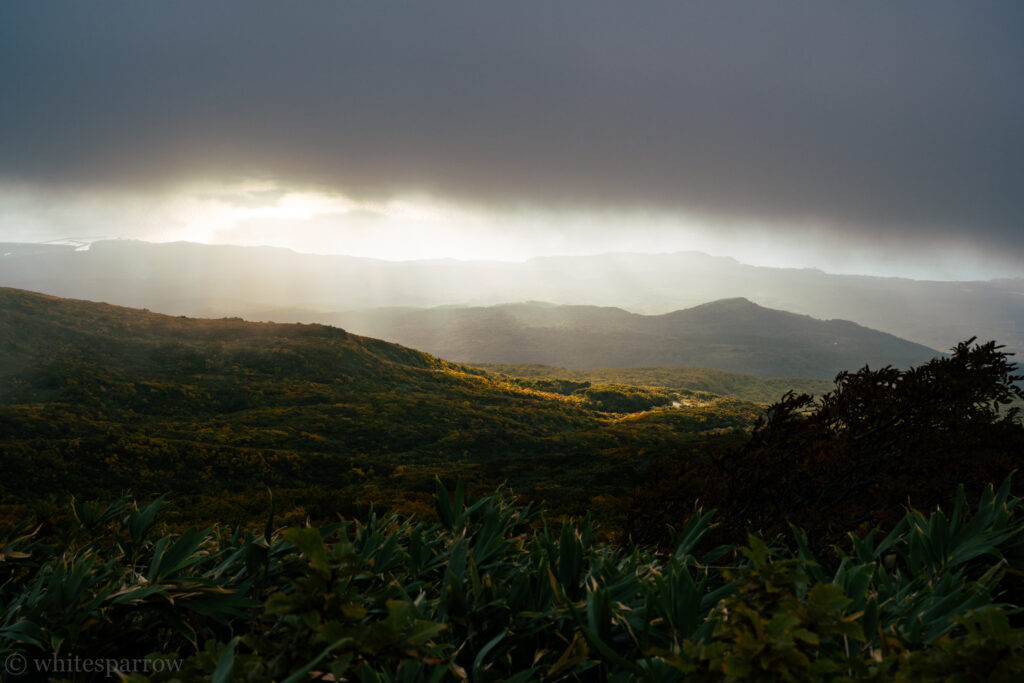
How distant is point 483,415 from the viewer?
44438 mm

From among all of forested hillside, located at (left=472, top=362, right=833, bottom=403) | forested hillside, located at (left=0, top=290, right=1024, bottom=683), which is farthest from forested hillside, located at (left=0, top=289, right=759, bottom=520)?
forested hillside, located at (left=472, top=362, right=833, bottom=403)

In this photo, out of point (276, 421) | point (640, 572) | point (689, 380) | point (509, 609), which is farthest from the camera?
point (689, 380)

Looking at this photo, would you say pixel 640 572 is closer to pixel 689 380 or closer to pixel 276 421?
pixel 276 421

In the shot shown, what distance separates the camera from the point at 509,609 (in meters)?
1.90

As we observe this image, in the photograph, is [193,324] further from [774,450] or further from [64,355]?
[774,450]

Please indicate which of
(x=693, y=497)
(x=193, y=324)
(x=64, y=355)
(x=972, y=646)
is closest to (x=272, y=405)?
(x=64, y=355)

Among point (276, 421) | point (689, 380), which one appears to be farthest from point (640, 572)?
point (689, 380)

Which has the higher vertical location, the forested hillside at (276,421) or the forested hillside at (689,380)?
the forested hillside at (276,421)

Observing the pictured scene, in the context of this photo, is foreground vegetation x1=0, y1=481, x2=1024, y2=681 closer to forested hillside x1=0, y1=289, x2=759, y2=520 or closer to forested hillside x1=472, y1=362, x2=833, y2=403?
forested hillside x1=0, y1=289, x2=759, y2=520

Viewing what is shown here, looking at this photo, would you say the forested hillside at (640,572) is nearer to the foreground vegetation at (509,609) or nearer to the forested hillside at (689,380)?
the foreground vegetation at (509,609)

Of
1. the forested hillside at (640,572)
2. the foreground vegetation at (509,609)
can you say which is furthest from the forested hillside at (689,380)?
the foreground vegetation at (509,609)

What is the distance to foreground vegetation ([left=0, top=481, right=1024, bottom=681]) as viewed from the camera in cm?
118

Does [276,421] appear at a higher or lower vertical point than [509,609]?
lower

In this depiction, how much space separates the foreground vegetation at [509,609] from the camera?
1180mm
